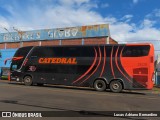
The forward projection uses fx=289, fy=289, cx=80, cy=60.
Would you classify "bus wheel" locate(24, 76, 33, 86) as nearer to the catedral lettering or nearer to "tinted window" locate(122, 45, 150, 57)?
the catedral lettering

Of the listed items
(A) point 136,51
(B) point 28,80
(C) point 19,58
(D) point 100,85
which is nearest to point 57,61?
(B) point 28,80

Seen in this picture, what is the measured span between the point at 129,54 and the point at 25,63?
931 centimetres

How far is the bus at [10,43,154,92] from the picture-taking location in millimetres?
20719

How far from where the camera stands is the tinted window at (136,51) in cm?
2066

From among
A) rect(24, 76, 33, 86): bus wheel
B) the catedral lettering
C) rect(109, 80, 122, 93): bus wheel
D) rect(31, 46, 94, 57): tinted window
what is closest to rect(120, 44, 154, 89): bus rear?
rect(109, 80, 122, 93): bus wheel

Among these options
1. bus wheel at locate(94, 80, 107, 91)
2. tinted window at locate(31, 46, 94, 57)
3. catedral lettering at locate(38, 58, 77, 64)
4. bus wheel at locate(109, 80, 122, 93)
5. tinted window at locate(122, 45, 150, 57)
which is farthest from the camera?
catedral lettering at locate(38, 58, 77, 64)

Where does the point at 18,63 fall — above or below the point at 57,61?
below

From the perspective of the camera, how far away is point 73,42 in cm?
5034

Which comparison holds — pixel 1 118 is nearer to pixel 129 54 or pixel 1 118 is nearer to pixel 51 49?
pixel 129 54

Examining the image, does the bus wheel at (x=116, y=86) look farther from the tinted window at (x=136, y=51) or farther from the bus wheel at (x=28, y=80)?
the bus wheel at (x=28, y=80)

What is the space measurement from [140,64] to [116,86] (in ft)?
8.01

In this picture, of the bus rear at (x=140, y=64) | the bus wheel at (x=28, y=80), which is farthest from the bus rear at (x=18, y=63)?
the bus rear at (x=140, y=64)

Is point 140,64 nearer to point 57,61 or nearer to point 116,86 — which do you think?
point 116,86

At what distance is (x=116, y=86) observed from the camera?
21406mm
